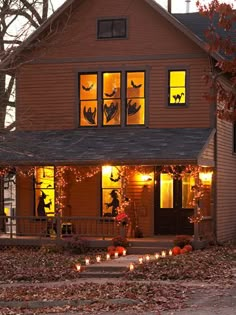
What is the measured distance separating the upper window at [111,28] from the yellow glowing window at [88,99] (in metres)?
1.55

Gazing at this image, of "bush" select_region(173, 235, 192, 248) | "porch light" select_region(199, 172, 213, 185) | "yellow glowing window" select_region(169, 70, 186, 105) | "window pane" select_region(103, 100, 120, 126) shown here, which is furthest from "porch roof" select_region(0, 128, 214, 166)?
"bush" select_region(173, 235, 192, 248)

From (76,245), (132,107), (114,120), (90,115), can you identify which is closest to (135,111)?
(132,107)

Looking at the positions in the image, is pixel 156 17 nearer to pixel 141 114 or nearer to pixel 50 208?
pixel 141 114

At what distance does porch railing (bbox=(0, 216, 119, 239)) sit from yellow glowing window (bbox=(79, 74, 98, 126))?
367cm

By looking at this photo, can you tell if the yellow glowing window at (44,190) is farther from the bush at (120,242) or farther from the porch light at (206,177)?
the porch light at (206,177)

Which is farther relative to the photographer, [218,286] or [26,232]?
[26,232]

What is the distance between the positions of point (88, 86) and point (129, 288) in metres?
12.3

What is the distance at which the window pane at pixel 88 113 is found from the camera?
25297 millimetres

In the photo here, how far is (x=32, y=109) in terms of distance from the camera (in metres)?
25.9

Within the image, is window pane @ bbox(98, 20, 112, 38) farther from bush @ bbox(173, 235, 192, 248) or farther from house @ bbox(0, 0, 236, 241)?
bush @ bbox(173, 235, 192, 248)

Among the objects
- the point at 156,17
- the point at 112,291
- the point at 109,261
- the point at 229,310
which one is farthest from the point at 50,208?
the point at 229,310

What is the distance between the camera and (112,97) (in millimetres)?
25031

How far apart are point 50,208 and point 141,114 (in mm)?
4729

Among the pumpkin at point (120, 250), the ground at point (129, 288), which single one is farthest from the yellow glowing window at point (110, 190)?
the ground at point (129, 288)
